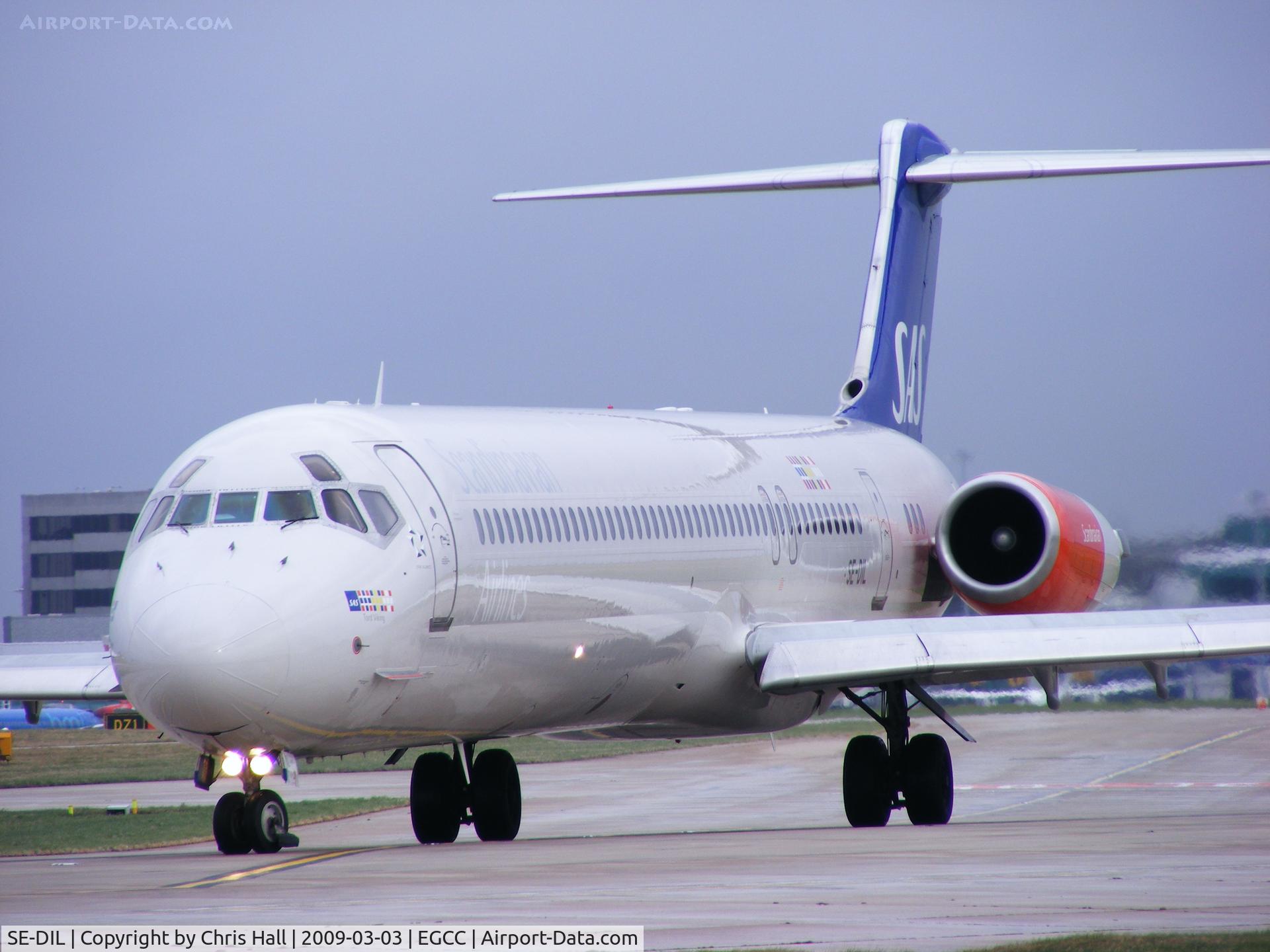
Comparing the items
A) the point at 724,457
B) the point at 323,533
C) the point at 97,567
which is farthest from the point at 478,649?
the point at 97,567

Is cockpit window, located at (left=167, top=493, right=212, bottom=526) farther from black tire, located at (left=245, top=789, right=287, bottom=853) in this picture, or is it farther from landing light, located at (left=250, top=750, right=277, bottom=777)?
black tire, located at (left=245, top=789, right=287, bottom=853)

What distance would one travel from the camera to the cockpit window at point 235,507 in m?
15.2

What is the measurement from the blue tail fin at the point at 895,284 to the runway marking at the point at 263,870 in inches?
454

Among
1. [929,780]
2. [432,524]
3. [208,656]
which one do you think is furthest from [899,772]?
[208,656]

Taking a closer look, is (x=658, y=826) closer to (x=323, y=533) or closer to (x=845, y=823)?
(x=845, y=823)

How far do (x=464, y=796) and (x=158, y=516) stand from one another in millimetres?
5184

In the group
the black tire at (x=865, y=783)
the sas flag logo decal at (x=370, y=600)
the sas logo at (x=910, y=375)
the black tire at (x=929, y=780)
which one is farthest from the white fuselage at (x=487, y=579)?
the sas logo at (x=910, y=375)

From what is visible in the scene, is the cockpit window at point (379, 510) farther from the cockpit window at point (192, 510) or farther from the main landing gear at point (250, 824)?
the main landing gear at point (250, 824)

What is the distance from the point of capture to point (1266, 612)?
1969 cm

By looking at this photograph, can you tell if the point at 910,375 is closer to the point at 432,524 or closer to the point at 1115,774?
the point at 1115,774

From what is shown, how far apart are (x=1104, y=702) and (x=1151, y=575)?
4.74m

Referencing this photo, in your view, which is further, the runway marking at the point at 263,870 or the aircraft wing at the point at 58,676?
the aircraft wing at the point at 58,676

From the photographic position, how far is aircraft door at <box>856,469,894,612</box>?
23.6 metres

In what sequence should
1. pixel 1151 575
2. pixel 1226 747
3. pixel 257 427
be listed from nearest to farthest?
pixel 257 427, pixel 1151 575, pixel 1226 747
